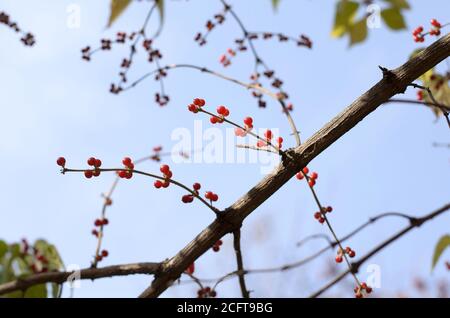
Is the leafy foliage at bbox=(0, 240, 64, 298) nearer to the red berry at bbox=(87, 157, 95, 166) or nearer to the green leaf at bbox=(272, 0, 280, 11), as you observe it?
the red berry at bbox=(87, 157, 95, 166)

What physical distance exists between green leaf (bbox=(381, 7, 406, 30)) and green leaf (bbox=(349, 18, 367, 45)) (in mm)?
92

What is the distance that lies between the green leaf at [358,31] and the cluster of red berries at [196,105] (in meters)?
1.09

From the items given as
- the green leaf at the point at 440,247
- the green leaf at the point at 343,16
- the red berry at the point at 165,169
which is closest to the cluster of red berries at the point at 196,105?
the red berry at the point at 165,169

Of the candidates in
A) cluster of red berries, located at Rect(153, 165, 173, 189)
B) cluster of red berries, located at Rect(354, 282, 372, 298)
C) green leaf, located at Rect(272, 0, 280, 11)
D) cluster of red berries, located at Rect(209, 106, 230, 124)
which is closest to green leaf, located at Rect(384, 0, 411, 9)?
green leaf, located at Rect(272, 0, 280, 11)

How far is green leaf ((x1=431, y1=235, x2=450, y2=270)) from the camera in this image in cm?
249

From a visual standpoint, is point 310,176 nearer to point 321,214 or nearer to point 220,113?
point 321,214

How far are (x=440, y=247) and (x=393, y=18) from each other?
1.00 m

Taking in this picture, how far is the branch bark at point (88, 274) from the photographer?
185 centimetres

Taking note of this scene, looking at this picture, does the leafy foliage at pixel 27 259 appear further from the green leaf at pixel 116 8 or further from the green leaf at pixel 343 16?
the green leaf at pixel 343 16
